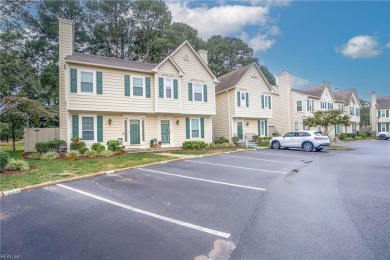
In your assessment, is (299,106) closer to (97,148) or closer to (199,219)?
(97,148)

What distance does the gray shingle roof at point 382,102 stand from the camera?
4422 cm

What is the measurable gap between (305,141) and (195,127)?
912cm

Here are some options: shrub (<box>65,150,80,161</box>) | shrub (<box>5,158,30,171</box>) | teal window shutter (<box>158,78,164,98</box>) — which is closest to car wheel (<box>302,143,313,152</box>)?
teal window shutter (<box>158,78,164,98</box>)

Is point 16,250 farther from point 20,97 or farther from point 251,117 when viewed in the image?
point 251,117

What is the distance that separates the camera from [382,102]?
45.7m

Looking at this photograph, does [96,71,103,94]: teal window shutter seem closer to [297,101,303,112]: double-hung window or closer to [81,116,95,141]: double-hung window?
[81,116,95,141]: double-hung window

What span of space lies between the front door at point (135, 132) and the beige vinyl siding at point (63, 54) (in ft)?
14.4

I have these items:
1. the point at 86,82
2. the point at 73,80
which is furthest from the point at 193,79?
the point at 73,80

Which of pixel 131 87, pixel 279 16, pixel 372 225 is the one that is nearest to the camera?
pixel 372 225

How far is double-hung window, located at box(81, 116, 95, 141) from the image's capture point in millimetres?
14312

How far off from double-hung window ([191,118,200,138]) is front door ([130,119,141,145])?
4722 millimetres

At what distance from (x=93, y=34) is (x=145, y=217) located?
32.9m

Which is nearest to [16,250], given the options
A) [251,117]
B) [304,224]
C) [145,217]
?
[145,217]

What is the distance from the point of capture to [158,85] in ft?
53.5
